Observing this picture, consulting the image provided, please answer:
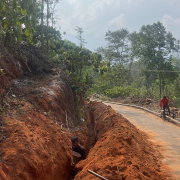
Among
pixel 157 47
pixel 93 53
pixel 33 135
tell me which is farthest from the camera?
pixel 157 47

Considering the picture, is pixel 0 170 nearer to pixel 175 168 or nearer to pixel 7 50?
pixel 175 168

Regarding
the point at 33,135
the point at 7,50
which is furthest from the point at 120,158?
the point at 7,50

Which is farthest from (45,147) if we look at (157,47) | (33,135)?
(157,47)

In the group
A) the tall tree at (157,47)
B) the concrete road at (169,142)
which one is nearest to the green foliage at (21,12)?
the concrete road at (169,142)

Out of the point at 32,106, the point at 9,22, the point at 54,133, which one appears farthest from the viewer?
the point at 32,106

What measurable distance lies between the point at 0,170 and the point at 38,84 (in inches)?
198

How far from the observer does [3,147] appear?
4453 millimetres

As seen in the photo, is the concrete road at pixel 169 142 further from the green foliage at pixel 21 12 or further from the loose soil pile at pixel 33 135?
the green foliage at pixel 21 12

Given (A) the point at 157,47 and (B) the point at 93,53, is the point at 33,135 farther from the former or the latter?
(A) the point at 157,47

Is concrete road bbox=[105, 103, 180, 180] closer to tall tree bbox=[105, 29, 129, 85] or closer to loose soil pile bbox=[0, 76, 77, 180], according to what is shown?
loose soil pile bbox=[0, 76, 77, 180]

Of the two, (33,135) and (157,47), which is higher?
(157,47)

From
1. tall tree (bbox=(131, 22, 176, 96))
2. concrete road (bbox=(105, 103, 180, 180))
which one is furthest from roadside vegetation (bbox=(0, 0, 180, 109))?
concrete road (bbox=(105, 103, 180, 180))

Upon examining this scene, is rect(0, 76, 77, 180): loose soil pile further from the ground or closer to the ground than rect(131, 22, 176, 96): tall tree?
closer to the ground

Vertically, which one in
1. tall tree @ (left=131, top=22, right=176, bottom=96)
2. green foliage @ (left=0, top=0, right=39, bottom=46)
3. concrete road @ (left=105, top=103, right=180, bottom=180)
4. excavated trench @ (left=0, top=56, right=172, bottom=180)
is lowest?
concrete road @ (left=105, top=103, right=180, bottom=180)
